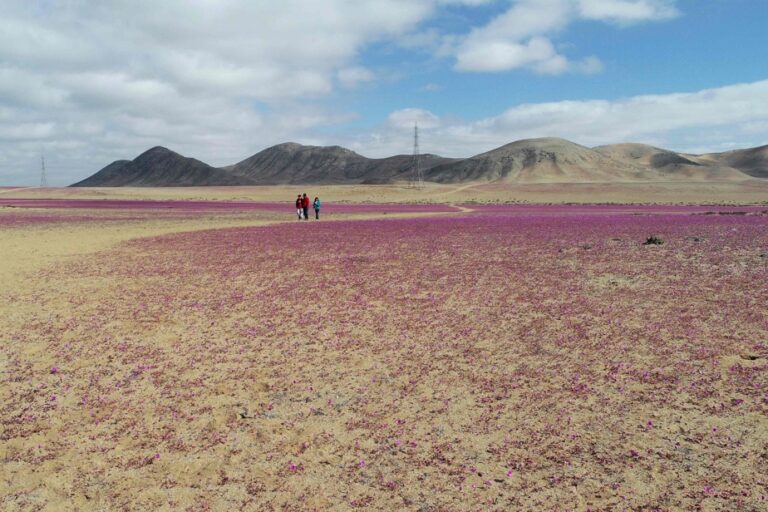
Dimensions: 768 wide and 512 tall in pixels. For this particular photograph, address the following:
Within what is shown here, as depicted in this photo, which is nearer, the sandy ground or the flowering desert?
the flowering desert

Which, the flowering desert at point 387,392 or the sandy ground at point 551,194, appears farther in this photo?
the sandy ground at point 551,194

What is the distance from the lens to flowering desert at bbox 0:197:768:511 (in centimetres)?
495

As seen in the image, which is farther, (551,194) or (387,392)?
(551,194)

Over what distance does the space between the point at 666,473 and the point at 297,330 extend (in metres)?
6.52

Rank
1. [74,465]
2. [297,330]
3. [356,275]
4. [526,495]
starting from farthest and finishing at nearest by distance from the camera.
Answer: [356,275] → [297,330] → [74,465] → [526,495]

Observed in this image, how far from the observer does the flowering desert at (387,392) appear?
4.95 metres

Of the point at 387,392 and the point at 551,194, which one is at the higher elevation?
the point at 551,194

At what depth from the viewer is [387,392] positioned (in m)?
7.04

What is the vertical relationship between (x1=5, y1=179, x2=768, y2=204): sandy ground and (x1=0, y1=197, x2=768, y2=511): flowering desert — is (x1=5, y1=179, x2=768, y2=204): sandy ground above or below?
above

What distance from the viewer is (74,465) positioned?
17.5 feet

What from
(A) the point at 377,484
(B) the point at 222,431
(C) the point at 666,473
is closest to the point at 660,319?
(C) the point at 666,473

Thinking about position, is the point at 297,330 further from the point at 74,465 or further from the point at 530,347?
the point at 74,465

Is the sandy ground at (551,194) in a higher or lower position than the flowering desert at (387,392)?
higher

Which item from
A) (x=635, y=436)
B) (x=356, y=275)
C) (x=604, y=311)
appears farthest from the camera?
(x=356, y=275)
